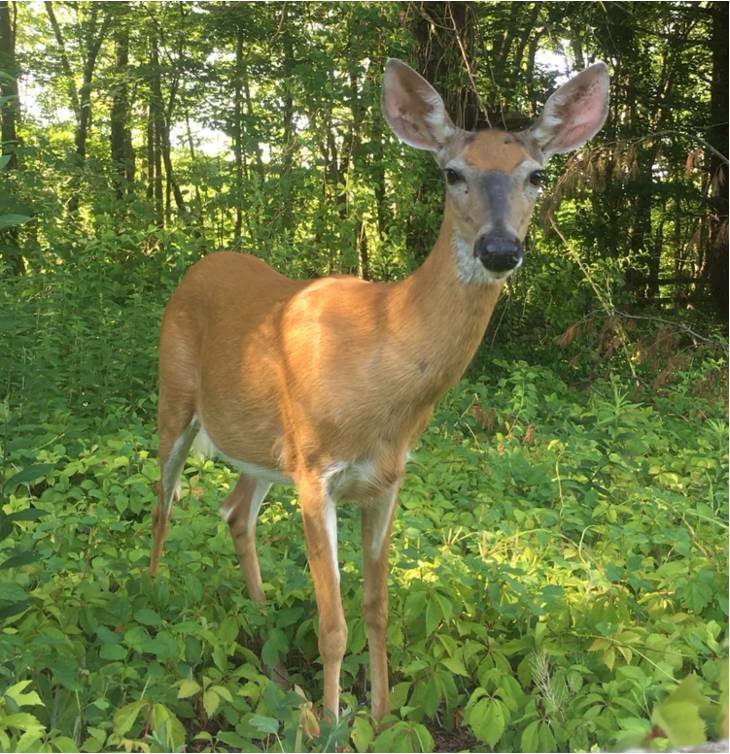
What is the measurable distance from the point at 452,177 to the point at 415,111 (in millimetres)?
346

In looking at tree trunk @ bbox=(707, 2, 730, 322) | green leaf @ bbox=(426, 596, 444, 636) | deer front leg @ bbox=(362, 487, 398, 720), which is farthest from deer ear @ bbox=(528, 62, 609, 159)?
tree trunk @ bbox=(707, 2, 730, 322)

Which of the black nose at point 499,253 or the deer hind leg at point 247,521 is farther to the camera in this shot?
the deer hind leg at point 247,521

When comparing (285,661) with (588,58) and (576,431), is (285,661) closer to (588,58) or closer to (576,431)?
(576,431)

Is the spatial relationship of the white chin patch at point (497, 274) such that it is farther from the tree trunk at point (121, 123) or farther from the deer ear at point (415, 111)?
the tree trunk at point (121, 123)

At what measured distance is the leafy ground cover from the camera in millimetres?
2135

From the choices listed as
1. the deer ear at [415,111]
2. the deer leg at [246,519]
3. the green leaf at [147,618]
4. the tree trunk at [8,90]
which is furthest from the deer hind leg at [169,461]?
the tree trunk at [8,90]

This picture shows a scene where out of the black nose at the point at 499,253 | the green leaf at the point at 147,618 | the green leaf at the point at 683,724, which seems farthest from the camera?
the green leaf at the point at 147,618

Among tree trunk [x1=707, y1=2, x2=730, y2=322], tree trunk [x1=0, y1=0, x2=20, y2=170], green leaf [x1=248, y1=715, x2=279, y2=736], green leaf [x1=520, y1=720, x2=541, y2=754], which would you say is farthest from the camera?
tree trunk [x1=707, y1=2, x2=730, y2=322]

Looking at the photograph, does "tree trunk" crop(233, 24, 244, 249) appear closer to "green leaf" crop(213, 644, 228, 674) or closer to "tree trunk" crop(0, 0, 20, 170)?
"tree trunk" crop(0, 0, 20, 170)

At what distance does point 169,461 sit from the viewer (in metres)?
3.74

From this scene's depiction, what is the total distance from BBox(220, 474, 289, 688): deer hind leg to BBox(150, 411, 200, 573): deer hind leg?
10.3 inches

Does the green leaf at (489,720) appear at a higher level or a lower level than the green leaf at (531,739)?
lower

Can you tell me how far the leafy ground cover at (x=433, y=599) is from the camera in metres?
2.13

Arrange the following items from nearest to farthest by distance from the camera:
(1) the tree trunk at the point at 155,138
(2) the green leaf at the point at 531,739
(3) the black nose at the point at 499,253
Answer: (2) the green leaf at the point at 531,739 → (3) the black nose at the point at 499,253 → (1) the tree trunk at the point at 155,138
